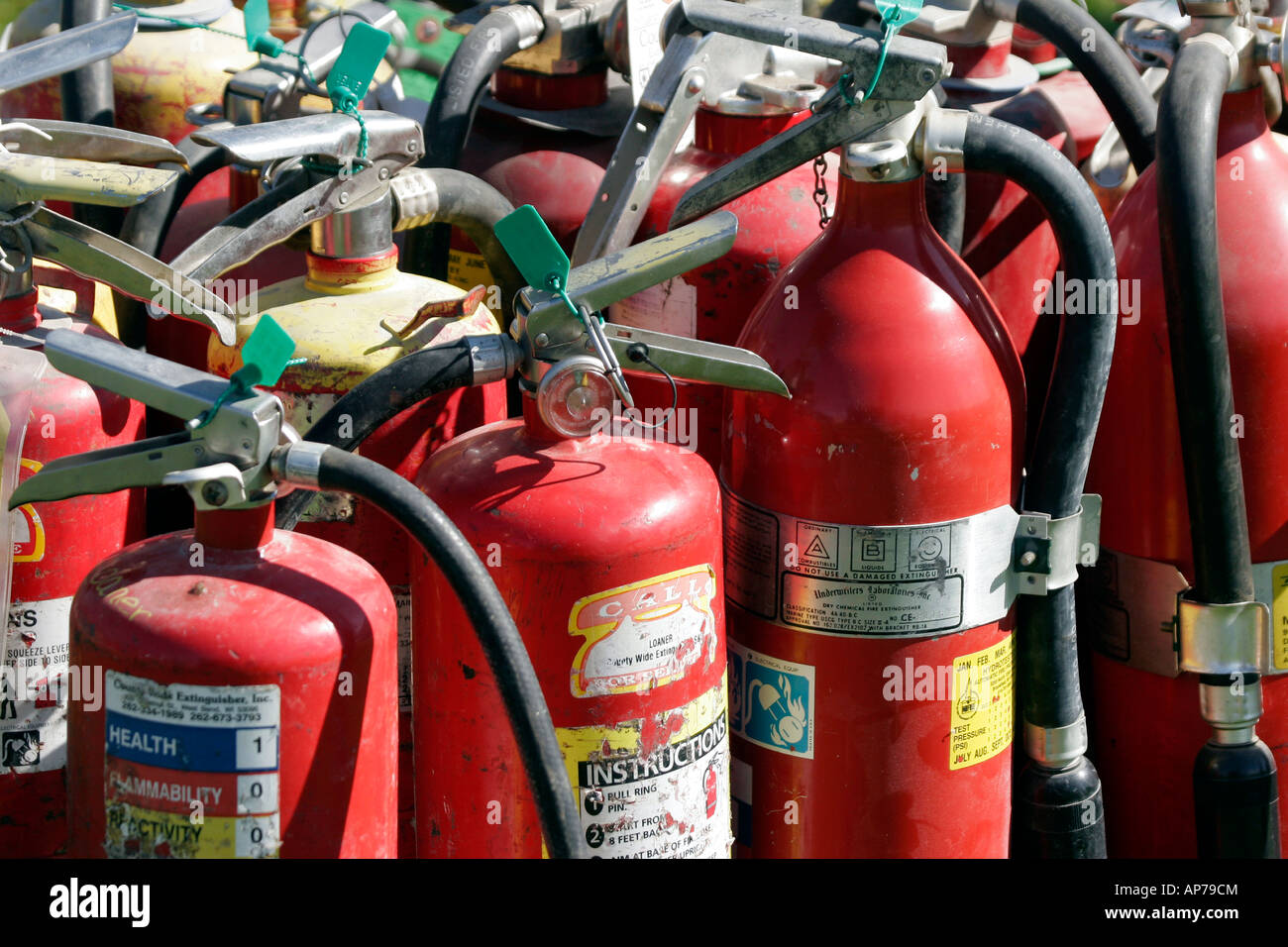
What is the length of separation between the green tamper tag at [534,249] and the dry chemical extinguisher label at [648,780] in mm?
293

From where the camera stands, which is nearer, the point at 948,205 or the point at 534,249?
the point at 534,249

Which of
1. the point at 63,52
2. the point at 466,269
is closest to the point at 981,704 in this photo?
the point at 466,269

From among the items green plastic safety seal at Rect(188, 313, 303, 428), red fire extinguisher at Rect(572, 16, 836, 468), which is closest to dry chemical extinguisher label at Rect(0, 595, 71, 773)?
green plastic safety seal at Rect(188, 313, 303, 428)

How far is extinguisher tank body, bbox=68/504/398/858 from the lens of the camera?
0.89m

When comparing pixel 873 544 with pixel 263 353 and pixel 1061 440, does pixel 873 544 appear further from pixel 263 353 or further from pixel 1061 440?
pixel 263 353

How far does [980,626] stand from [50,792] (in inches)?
27.3

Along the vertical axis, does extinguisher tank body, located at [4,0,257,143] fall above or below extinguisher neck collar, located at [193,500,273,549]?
above

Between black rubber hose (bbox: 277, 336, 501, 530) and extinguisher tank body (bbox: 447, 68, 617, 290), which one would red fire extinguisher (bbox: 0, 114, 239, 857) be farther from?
extinguisher tank body (bbox: 447, 68, 617, 290)

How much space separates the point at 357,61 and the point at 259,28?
252 millimetres

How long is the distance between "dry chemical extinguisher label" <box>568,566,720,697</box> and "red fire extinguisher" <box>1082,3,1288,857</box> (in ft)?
1.33

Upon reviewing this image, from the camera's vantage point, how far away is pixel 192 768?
900mm

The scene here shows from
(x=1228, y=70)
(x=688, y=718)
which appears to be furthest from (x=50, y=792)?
(x=1228, y=70)

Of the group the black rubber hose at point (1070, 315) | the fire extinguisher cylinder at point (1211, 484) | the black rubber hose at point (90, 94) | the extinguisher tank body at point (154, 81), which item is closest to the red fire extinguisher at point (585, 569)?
the black rubber hose at point (1070, 315)

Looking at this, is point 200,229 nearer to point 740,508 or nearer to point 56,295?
point 56,295
